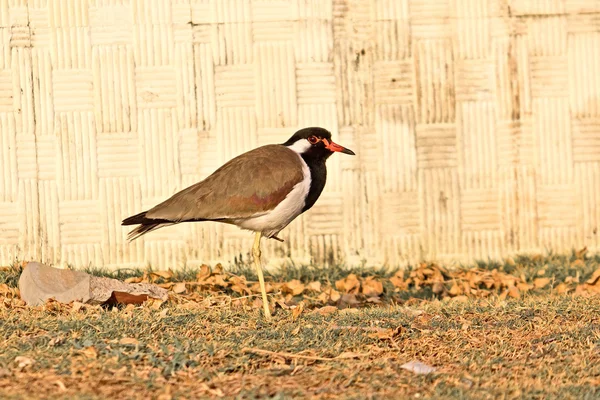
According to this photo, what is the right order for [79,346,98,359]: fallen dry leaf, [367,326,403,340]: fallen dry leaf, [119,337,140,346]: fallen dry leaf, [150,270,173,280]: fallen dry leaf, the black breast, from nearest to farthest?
[79,346,98,359]: fallen dry leaf
[119,337,140,346]: fallen dry leaf
[367,326,403,340]: fallen dry leaf
the black breast
[150,270,173,280]: fallen dry leaf

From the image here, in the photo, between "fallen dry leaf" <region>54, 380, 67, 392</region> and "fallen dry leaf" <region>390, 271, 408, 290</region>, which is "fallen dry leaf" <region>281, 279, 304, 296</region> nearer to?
"fallen dry leaf" <region>390, 271, 408, 290</region>

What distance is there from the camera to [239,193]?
6.98m

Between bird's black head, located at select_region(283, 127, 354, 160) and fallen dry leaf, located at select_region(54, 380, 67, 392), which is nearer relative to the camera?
fallen dry leaf, located at select_region(54, 380, 67, 392)

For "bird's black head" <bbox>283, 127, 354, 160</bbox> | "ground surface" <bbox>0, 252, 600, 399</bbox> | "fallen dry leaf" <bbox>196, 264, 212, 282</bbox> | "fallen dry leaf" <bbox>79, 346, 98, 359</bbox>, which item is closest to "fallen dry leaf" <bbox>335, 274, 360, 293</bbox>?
"ground surface" <bbox>0, 252, 600, 399</bbox>

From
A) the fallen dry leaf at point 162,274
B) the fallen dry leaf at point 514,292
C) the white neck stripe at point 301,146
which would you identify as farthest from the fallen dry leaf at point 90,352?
the fallen dry leaf at point 514,292

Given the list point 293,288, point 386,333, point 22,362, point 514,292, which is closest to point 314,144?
point 293,288

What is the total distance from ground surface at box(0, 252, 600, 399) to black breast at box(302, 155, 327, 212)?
0.75m

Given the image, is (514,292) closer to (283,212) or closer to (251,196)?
(283,212)

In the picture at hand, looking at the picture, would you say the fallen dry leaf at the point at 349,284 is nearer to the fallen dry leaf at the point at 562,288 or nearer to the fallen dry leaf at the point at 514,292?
the fallen dry leaf at the point at 514,292

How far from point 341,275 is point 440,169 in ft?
4.40

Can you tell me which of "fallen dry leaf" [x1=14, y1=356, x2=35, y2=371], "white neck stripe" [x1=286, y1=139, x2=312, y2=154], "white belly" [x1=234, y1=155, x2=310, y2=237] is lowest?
"fallen dry leaf" [x1=14, y1=356, x2=35, y2=371]

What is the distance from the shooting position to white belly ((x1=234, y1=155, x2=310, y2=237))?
700 cm

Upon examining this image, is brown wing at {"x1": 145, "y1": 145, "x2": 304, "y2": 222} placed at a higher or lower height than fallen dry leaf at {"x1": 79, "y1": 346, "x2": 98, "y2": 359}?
higher

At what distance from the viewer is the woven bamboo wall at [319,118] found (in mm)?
8797
